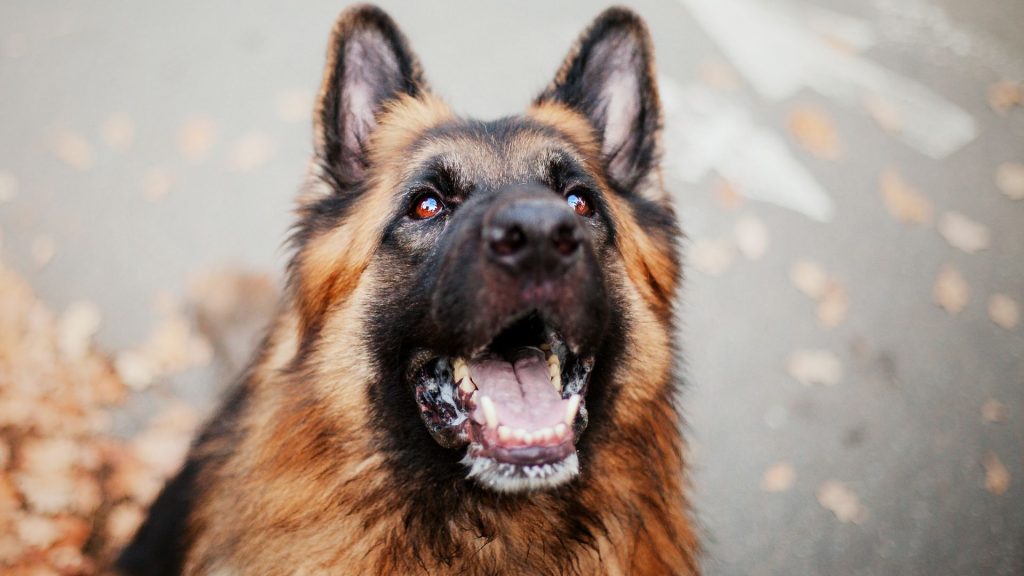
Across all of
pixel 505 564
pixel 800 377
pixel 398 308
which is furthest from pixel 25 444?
pixel 800 377

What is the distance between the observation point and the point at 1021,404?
3.97m

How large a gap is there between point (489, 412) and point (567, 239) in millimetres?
561

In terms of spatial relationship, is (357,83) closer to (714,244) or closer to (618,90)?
(618,90)

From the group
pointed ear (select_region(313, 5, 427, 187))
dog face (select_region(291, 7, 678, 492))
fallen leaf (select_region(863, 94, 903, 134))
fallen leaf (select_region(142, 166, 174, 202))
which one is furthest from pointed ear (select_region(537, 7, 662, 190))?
fallen leaf (select_region(863, 94, 903, 134))

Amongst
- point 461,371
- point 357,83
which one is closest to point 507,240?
point 461,371

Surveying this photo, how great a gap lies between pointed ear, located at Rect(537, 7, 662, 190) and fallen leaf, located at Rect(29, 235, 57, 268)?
136 inches

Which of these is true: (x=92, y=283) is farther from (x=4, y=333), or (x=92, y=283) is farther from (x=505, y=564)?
(x=505, y=564)

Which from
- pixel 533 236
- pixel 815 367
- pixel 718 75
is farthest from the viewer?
pixel 718 75

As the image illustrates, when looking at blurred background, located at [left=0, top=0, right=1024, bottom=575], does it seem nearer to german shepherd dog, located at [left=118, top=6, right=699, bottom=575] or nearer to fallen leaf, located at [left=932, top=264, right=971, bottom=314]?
fallen leaf, located at [left=932, top=264, right=971, bottom=314]

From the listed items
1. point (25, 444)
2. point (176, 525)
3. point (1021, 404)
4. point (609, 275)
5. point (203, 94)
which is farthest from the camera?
point (203, 94)

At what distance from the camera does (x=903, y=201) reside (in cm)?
476

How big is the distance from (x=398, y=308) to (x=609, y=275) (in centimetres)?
74

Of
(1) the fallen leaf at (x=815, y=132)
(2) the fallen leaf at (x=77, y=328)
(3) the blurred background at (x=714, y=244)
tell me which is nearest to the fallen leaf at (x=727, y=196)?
(3) the blurred background at (x=714, y=244)

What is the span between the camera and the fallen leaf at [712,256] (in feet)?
14.7
